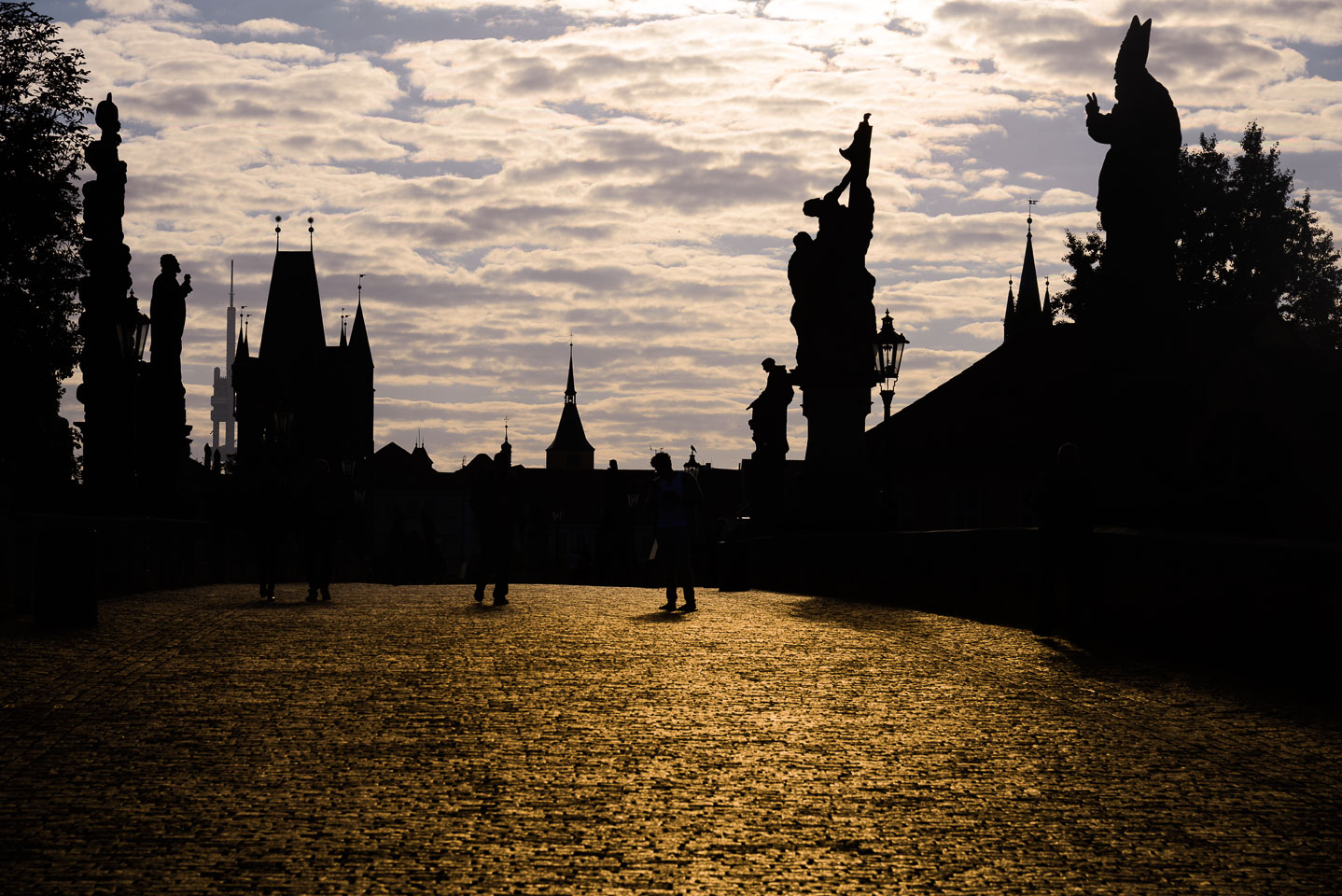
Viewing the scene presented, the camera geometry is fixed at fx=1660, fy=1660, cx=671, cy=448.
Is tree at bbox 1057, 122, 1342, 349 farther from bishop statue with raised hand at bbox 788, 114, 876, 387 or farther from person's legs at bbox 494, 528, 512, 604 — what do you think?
person's legs at bbox 494, 528, 512, 604

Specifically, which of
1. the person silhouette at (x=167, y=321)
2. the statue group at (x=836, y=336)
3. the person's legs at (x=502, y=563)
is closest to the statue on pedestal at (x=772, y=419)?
the statue group at (x=836, y=336)

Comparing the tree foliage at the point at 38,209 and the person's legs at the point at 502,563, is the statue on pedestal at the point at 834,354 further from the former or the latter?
the tree foliage at the point at 38,209

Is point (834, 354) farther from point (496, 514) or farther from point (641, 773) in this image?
point (641, 773)

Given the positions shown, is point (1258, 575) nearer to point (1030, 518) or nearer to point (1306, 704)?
point (1306, 704)

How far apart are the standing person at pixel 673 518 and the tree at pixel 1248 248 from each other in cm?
2978

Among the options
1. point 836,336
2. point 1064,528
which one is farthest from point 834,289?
point 1064,528

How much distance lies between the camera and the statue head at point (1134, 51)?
19.8 m

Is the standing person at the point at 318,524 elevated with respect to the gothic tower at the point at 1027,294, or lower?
lower

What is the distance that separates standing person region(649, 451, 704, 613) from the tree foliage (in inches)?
839

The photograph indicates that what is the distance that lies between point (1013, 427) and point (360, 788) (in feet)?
155

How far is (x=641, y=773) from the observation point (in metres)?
7.43

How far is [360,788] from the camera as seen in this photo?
704 centimetres

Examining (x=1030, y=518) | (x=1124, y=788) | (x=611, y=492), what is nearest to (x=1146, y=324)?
(x=1124, y=788)

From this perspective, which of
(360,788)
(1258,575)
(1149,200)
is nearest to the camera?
(360,788)
